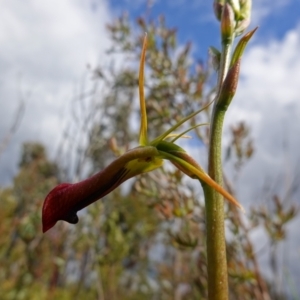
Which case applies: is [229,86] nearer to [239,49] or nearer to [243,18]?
[239,49]

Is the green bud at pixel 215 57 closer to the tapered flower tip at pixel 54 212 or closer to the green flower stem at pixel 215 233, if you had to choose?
the green flower stem at pixel 215 233

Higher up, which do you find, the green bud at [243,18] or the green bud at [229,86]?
the green bud at [243,18]

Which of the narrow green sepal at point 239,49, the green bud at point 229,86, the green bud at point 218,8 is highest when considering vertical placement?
the green bud at point 218,8

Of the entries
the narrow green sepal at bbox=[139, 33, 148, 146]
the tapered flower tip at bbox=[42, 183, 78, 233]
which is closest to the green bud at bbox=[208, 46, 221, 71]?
the narrow green sepal at bbox=[139, 33, 148, 146]

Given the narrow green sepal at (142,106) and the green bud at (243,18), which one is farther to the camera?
the green bud at (243,18)

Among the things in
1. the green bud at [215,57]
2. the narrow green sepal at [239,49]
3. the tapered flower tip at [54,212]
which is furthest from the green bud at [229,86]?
the tapered flower tip at [54,212]
